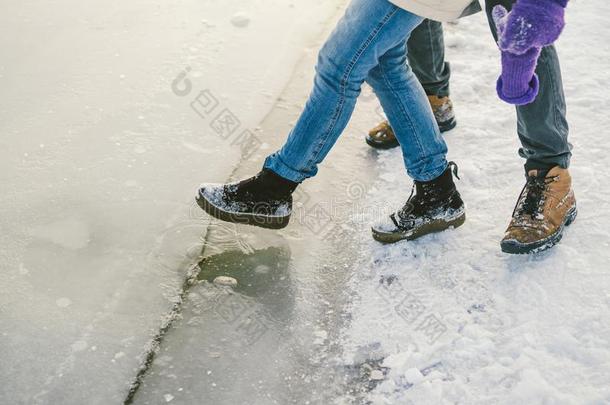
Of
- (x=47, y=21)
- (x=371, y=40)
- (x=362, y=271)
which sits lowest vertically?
(x=362, y=271)

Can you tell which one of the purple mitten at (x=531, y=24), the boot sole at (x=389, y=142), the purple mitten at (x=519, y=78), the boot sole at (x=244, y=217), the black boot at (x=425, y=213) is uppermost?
the purple mitten at (x=531, y=24)

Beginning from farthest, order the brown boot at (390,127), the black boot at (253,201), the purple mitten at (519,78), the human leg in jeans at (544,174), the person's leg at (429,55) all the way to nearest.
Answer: the brown boot at (390,127) → the person's leg at (429,55) → the black boot at (253,201) → the human leg in jeans at (544,174) → the purple mitten at (519,78)

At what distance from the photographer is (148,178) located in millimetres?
2389

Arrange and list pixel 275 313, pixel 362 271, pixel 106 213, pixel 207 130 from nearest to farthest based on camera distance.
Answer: pixel 275 313, pixel 362 271, pixel 106 213, pixel 207 130

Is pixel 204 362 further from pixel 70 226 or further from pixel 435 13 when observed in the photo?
pixel 435 13

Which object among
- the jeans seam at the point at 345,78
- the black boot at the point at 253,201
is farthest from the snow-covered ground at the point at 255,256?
the jeans seam at the point at 345,78

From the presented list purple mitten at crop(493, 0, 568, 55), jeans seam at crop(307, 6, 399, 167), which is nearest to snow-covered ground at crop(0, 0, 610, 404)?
jeans seam at crop(307, 6, 399, 167)

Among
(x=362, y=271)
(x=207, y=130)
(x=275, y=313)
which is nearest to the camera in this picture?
(x=275, y=313)

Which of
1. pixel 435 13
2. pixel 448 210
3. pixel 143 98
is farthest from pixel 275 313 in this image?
pixel 143 98

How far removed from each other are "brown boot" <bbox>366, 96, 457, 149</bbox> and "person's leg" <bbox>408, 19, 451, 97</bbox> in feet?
0.13

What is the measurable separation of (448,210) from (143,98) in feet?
4.67

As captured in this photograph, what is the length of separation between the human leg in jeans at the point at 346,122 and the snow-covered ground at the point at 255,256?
0.13 m

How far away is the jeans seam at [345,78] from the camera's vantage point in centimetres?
173

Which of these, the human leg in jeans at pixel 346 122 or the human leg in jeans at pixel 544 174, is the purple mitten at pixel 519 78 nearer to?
the human leg in jeans at pixel 544 174
